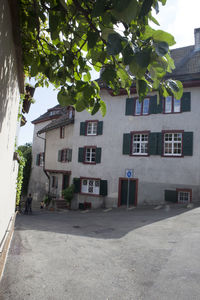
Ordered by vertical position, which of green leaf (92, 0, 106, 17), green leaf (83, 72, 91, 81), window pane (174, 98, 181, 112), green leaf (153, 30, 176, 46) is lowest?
green leaf (153, 30, 176, 46)

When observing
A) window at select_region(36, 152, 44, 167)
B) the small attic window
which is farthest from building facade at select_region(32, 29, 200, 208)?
the small attic window

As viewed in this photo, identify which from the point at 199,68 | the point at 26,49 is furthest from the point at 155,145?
the point at 26,49

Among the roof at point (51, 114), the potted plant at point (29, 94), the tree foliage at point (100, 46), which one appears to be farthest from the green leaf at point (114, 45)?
the roof at point (51, 114)

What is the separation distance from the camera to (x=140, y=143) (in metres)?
19.7

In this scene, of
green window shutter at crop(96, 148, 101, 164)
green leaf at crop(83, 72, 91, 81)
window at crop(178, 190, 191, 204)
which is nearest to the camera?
green leaf at crop(83, 72, 91, 81)

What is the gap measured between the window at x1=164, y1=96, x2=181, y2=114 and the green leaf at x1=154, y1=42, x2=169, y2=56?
1753cm

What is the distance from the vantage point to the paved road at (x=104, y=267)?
472 cm

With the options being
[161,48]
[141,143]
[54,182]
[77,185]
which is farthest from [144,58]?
[54,182]

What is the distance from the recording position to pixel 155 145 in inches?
737

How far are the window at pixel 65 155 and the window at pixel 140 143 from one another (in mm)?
7706

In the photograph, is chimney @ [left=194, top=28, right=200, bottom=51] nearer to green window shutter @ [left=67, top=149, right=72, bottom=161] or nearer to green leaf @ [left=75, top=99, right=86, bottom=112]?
green window shutter @ [left=67, top=149, right=72, bottom=161]

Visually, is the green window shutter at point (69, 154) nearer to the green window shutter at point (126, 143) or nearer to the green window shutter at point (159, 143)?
the green window shutter at point (126, 143)

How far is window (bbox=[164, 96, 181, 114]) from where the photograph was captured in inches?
723

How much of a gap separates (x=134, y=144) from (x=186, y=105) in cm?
475
